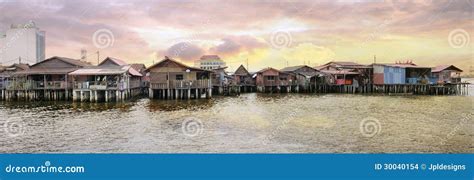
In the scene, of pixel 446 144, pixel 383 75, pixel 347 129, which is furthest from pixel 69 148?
pixel 383 75

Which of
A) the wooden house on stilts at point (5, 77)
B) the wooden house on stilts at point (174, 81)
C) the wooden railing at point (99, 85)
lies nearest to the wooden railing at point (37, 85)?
the wooden house on stilts at point (5, 77)

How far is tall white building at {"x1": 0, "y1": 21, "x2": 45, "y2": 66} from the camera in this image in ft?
105

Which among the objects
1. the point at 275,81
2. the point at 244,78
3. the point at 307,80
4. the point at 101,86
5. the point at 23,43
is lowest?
the point at 101,86

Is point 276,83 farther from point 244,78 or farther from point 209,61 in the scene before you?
point 209,61

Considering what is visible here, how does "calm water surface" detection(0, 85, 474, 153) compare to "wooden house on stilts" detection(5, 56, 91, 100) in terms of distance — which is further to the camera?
"wooden house on stilts" detection(5, 56, 91, 100)

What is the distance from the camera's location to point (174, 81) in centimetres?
3048

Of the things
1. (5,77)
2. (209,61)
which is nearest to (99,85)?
(5,77)

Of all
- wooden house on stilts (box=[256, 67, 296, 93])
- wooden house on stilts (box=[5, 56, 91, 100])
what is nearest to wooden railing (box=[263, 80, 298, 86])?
wooden house on stilts (box=[256, 67, 296, 93])

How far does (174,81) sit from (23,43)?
1911 cm

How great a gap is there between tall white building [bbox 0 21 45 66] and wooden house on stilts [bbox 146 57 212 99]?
35.2 feet

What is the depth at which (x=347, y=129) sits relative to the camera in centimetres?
1477

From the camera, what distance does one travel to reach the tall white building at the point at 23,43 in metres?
32.1

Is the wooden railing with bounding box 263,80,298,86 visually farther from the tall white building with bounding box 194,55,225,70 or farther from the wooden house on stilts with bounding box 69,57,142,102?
the tall white building with bounding box 194,55,225,70
